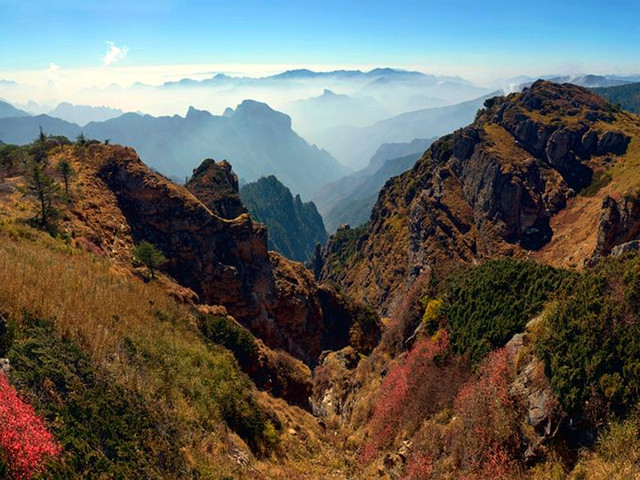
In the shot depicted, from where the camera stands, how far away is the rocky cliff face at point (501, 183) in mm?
69125

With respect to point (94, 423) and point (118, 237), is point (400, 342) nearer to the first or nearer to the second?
point (94, 423)

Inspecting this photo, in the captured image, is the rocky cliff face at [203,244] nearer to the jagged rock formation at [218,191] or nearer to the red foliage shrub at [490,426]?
the jagged rock formation at [218,191]

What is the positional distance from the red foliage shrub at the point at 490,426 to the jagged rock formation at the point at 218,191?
43843mm

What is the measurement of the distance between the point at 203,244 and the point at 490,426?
3334cm

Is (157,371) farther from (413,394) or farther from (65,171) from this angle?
(65,171)

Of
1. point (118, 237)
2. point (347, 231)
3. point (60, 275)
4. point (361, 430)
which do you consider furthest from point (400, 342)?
point (347, 231)

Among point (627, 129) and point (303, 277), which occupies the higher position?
point (627, 129)

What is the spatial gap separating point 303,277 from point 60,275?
35.6m

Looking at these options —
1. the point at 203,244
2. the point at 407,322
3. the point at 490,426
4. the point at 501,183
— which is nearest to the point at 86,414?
the point at 490,426

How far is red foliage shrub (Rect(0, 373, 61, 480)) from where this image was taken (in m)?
6.85

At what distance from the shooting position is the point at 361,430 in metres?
21.1

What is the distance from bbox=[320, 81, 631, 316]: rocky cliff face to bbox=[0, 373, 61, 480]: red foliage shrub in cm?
6296

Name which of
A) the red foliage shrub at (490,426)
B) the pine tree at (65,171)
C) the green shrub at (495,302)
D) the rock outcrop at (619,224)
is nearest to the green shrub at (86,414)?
the red foliage shrub at (490,426)

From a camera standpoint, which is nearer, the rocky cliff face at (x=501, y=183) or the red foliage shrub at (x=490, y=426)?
the red foliage shrub at (x=490, y=426)
